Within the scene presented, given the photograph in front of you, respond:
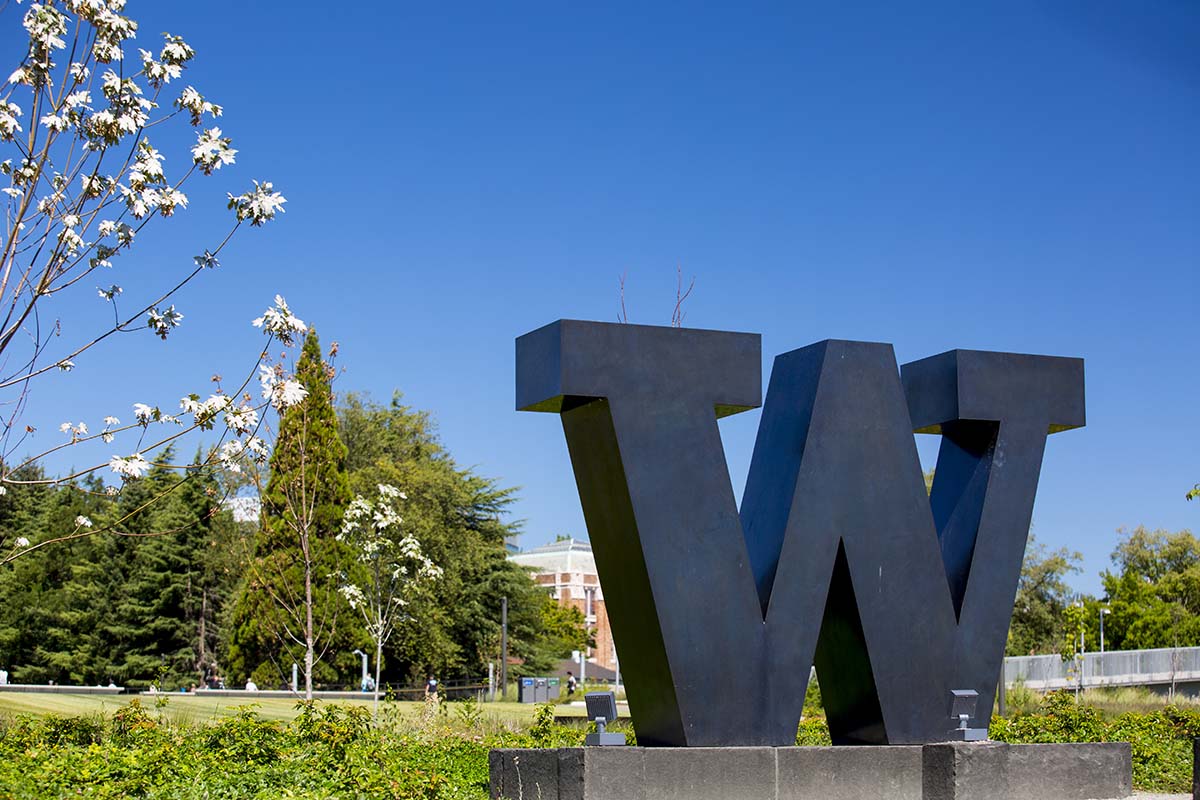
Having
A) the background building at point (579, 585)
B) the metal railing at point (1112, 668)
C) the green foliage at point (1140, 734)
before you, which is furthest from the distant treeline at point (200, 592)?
the background building at point (579, 585)

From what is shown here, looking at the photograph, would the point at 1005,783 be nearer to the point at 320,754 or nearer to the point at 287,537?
the point at 320,754

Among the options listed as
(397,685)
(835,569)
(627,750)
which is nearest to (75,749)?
(627,750)

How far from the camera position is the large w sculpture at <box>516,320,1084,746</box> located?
8914 mm

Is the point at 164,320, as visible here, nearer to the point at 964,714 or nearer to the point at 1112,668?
the point at 964,714

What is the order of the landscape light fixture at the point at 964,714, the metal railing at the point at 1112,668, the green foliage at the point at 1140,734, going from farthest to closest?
1. the metal railing at the point at 1112,668
2. the green foliage at the point at 1140,734
3. the landscape light fixture at the point at 964,714

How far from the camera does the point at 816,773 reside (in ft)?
29.3

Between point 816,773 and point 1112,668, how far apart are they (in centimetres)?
3681

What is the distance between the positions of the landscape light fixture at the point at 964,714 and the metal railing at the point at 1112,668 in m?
29.6

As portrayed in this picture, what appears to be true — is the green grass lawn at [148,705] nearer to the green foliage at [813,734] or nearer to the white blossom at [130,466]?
the green foliage at [813,734]

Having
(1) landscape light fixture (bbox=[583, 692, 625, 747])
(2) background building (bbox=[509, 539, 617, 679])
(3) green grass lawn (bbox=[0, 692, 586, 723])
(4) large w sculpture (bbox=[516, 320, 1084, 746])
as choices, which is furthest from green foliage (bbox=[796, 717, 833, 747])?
(2) background building (bbox=[509, 539, 617, 679])

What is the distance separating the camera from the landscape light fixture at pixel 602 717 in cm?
866

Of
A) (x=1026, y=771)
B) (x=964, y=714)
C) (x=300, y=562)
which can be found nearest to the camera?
(x=1026, y=771)

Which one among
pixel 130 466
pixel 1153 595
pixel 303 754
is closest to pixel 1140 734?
pixel 303 754

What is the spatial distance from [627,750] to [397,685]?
4335cm
